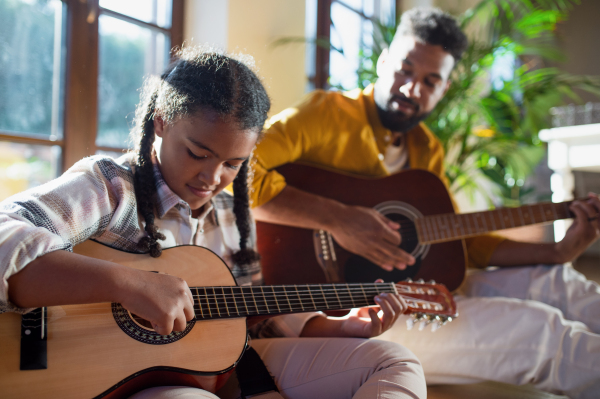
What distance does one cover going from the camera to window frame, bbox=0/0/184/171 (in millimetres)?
1403

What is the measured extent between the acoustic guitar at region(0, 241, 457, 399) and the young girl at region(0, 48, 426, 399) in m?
0.04

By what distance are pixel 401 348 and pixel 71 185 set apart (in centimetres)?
70

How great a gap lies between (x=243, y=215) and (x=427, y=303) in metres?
0.50

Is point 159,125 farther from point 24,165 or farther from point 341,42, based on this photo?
point 341,42

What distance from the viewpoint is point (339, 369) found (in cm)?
92

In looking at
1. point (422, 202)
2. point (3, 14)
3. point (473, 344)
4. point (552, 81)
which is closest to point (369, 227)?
point (422, 202)

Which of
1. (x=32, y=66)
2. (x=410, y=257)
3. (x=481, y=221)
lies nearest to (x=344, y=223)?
(x=410, y=257)

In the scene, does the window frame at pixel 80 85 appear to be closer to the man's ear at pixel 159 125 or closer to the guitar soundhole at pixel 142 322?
the man's ear at pixel 159 125

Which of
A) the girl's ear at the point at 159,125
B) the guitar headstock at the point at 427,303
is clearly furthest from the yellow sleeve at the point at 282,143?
the guitar headstock at the point at 427,303

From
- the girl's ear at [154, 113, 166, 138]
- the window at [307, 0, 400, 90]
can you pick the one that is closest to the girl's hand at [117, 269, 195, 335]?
the girl's ear at [154, 113, 166, 138]

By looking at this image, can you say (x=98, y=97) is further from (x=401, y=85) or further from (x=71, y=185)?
(x=401, y=85)

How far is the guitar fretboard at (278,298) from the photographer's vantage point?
2.77 ft

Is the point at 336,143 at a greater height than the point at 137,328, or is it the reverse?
the point at 336,143

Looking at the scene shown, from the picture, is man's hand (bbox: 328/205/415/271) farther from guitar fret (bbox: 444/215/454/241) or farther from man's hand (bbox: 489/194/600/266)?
man's hand (bbox: 489/194/600/266)
